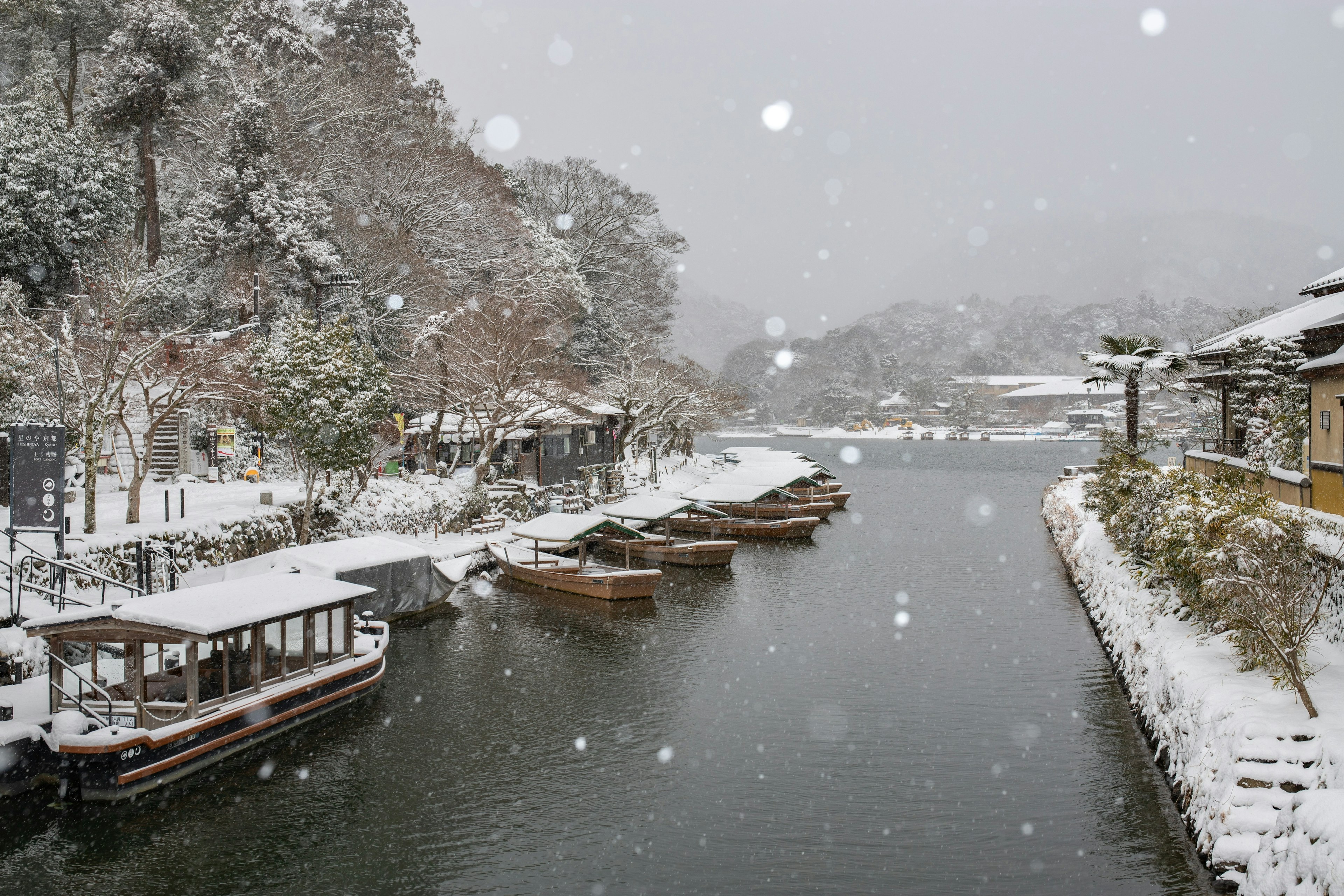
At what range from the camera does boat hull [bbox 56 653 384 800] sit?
1322 cm

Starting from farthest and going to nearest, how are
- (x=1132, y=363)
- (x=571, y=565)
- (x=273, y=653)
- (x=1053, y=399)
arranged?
(x=1053, y=399) < (x=1132, y=363) < (x=571, y=565) < (x=273, y=653)

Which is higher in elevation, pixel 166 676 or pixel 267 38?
pixel 267 38

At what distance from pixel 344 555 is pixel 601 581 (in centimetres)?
789

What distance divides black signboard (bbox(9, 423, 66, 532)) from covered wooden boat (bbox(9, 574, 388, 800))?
8.99 feet

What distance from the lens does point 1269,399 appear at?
2712cm

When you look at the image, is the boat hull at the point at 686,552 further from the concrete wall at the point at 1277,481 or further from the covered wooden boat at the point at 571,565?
the concrete wall at the point at 1277,481

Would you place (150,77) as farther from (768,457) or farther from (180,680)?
(768,457)

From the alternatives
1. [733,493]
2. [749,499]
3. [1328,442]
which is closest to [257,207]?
[733,493]

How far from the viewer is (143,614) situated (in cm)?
1408

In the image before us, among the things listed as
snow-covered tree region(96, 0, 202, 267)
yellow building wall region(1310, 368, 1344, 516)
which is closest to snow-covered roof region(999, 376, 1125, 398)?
snow-covered tree region(96, 0, 202, 267)

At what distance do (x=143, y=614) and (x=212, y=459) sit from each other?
22.8 meters

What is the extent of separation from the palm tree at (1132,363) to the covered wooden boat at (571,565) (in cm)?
1852

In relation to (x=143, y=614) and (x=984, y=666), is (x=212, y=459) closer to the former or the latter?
(x=143, y=614)

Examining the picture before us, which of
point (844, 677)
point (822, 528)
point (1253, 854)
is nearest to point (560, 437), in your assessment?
point (822, 528)
